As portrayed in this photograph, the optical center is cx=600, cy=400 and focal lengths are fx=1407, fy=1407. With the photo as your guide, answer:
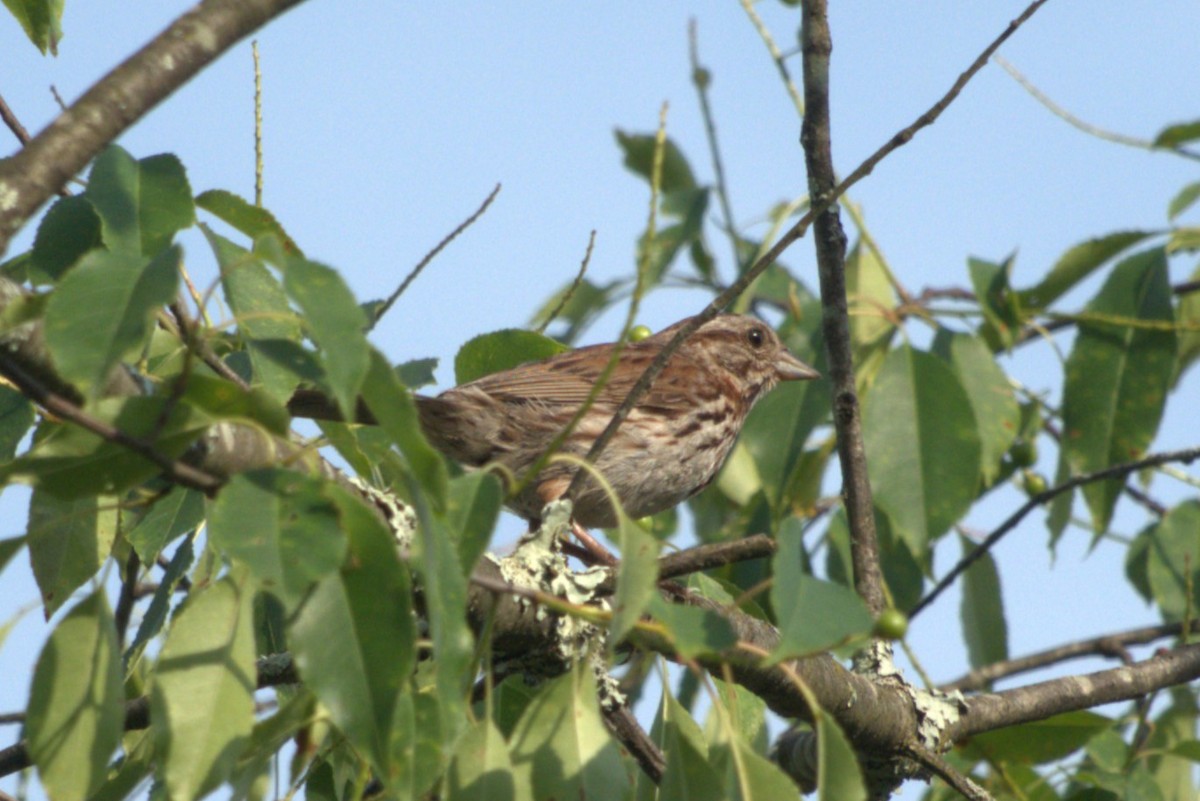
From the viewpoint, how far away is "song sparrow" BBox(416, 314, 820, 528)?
16.7 ft

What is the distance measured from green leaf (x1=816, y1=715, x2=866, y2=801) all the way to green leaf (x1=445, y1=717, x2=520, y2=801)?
46cm

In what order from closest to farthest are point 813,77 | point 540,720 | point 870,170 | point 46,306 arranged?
point 46,306, point 540,720, point 870,170, point 813,77

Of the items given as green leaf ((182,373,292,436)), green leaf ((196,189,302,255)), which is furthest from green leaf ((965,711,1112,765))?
green leaf ((182,373,292,436))

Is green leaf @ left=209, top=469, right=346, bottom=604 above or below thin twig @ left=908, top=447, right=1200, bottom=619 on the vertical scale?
above

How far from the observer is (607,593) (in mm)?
2975

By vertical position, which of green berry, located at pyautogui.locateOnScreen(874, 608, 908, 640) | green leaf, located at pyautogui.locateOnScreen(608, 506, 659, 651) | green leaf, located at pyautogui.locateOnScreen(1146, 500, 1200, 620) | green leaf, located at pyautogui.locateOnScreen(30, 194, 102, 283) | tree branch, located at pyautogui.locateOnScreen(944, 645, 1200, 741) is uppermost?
green leaf, located at pyautogui.locateOnScreen(30, 194, 102, 283)

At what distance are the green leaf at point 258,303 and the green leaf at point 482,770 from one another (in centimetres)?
66

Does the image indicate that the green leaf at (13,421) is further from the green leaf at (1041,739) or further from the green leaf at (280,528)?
the green leaf at (1041,739)

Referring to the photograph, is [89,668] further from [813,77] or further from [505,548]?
[813,77]

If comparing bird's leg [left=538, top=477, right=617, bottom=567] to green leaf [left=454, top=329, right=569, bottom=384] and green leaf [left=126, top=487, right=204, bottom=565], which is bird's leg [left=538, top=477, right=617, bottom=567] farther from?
green leaf [left=126, top=487, right=204, bottom=565]

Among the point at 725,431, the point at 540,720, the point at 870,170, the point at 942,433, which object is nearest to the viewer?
the point at 540,720

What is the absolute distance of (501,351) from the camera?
346 centimetres

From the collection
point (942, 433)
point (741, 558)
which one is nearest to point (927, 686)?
point (942, 433)

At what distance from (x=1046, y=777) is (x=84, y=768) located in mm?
2600
